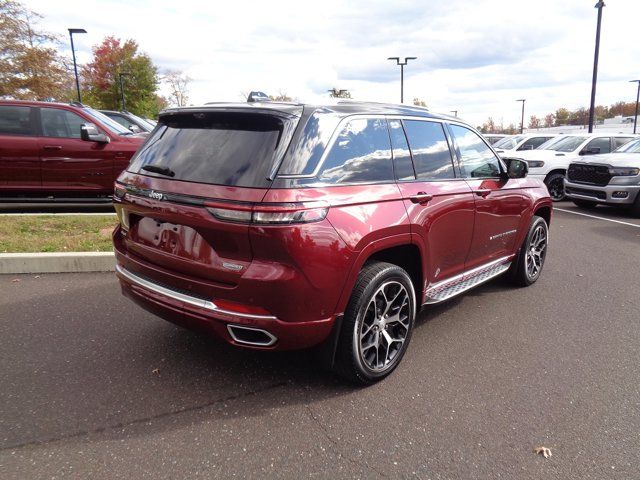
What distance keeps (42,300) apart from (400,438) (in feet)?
12.0

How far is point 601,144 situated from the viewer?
13.1 metres

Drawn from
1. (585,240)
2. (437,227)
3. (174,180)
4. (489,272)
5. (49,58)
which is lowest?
(585,240)

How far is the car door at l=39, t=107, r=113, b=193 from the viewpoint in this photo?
25.6ft

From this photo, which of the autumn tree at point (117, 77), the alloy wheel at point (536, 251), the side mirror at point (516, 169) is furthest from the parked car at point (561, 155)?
the autumn tree at point (117, 77)

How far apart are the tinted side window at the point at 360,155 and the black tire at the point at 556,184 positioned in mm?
11044

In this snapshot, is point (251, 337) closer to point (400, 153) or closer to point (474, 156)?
point (400, 153)

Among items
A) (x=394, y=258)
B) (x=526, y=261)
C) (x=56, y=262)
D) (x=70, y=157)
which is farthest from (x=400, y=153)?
(x=70, y=157)

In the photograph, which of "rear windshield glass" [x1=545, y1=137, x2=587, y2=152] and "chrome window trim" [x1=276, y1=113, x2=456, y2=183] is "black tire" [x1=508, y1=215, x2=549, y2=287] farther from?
"rear windshield glass" [x1=545, y1=137, x2=587, y2=152]

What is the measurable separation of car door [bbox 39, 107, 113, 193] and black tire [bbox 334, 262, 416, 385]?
→ 635cm

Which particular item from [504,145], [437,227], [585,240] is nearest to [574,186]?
[585,240]

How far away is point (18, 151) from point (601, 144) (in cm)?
1374

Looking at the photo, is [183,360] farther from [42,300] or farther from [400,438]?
[42,300]

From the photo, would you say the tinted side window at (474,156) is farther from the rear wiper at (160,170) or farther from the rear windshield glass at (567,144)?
the rear windshield glass at (567,144)

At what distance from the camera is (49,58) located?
2183 centimetres
